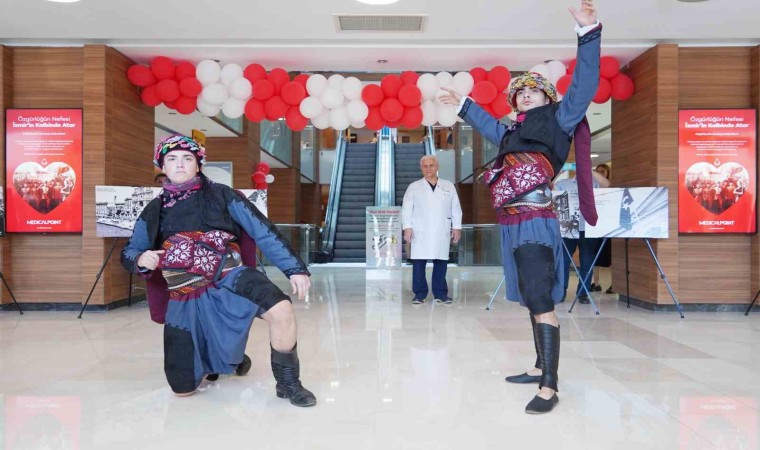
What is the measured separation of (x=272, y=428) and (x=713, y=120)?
5.21 m

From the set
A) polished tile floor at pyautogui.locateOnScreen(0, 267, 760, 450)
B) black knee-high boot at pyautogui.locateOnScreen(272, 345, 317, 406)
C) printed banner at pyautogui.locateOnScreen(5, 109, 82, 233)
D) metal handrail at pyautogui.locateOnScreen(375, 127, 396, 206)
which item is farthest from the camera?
metal handrail at pyautogui.locateOnScreen(375, 127, 396, 206)

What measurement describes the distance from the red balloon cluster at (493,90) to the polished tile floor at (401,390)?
7.43ft

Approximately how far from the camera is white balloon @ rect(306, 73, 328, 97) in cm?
593

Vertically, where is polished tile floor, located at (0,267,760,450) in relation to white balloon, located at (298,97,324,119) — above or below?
below

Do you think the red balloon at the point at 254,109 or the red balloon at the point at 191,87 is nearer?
the red balloon at the point at 191,87

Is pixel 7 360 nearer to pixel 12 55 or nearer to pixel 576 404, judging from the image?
pixel 576 404

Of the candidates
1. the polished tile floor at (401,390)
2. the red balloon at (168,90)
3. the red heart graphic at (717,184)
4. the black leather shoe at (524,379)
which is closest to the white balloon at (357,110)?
the red balloon at (168,90)

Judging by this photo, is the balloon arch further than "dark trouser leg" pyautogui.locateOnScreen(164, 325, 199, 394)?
Yes

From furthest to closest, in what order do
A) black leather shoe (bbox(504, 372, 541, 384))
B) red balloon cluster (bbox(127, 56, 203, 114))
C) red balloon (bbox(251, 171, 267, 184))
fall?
red balloon (bbox(251, 171, 267, 184)), red balloon cluster (bbox(127, 56, 203, 114)), black leather shoe (bbox(504, 372, 541, 384))

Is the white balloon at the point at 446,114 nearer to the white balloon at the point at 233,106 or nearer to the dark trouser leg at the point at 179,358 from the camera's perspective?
the white balloon at the point at 233,106

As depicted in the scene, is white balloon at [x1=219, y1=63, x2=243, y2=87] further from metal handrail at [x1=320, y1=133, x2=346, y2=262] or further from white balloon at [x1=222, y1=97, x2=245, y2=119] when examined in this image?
metal handrail at [x1=320, y1=133, x2=346, y2=262]

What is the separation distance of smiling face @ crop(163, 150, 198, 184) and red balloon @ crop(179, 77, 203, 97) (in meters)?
3.45

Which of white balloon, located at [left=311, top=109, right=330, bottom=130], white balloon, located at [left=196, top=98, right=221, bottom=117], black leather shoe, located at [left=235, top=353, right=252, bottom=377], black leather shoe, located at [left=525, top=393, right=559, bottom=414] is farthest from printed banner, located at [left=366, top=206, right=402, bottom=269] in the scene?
black leather shoe, located at [left=525, top=393, right=559, bottom=414]

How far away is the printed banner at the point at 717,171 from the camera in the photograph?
5531mm
